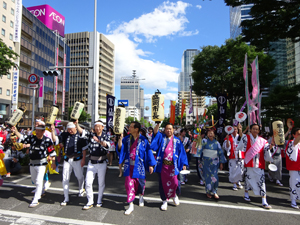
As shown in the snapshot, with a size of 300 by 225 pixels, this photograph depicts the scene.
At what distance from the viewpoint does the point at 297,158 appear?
4746 millimetres

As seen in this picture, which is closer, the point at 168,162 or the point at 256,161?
the point at 168,162

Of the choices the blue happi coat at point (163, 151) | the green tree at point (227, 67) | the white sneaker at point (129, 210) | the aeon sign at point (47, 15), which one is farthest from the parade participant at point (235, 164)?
the aeon sign at point (47, 15)

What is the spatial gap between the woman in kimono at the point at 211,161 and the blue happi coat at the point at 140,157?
1.70 meters

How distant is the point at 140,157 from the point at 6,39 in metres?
35.5

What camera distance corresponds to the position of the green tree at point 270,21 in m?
8.80

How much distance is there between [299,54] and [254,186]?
28.2 m

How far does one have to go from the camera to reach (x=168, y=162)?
468 centimetres

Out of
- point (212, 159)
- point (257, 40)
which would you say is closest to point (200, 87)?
point (257, 40)

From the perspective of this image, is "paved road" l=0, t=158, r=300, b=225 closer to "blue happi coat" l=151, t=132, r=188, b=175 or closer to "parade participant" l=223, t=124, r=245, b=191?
"parade participant" l=223, t=124, r=245, b=191

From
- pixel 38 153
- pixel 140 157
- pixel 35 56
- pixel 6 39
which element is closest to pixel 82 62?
pixel 35 56

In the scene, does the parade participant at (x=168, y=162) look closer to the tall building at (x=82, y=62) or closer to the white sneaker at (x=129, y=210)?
the white sneaker at (x=129, y=210)

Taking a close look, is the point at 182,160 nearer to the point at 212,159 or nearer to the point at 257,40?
the point at 212,159

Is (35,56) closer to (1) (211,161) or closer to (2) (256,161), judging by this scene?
(1) (211,161)

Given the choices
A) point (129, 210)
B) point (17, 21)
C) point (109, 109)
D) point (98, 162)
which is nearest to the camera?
point (129, 210)
